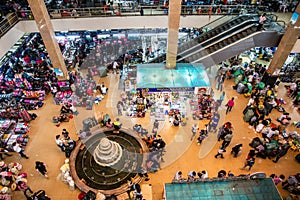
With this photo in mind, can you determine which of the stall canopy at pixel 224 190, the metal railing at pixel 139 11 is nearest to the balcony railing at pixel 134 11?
the metal railing at pixel 139 11

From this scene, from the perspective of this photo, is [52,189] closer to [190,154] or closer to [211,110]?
[190,154]

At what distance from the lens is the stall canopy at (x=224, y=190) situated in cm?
819

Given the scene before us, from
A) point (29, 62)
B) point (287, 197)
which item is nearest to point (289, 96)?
point (287, 197)

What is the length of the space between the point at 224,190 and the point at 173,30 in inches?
326

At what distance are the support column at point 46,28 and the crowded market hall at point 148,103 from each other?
57 millimetres

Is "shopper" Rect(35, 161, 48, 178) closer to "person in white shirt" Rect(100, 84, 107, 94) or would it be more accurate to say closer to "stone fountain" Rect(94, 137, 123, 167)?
"stone fountain" Rect(94, 137, 123, 167)

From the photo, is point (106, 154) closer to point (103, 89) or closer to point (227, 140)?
point (103, 89)

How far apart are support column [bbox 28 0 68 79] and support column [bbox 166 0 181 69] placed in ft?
20.5

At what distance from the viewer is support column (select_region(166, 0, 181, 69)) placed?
12.2 metres

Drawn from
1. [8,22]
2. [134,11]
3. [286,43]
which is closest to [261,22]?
[286,43]

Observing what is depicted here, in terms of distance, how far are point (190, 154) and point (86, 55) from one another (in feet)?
33.2

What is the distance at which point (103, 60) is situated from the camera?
664 inches

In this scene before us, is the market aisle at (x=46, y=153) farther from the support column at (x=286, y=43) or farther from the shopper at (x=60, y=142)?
the support column at (x=286, y=43)

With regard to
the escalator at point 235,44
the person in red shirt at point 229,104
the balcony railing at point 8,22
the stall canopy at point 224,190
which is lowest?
the person in red shirt at point 229,104
